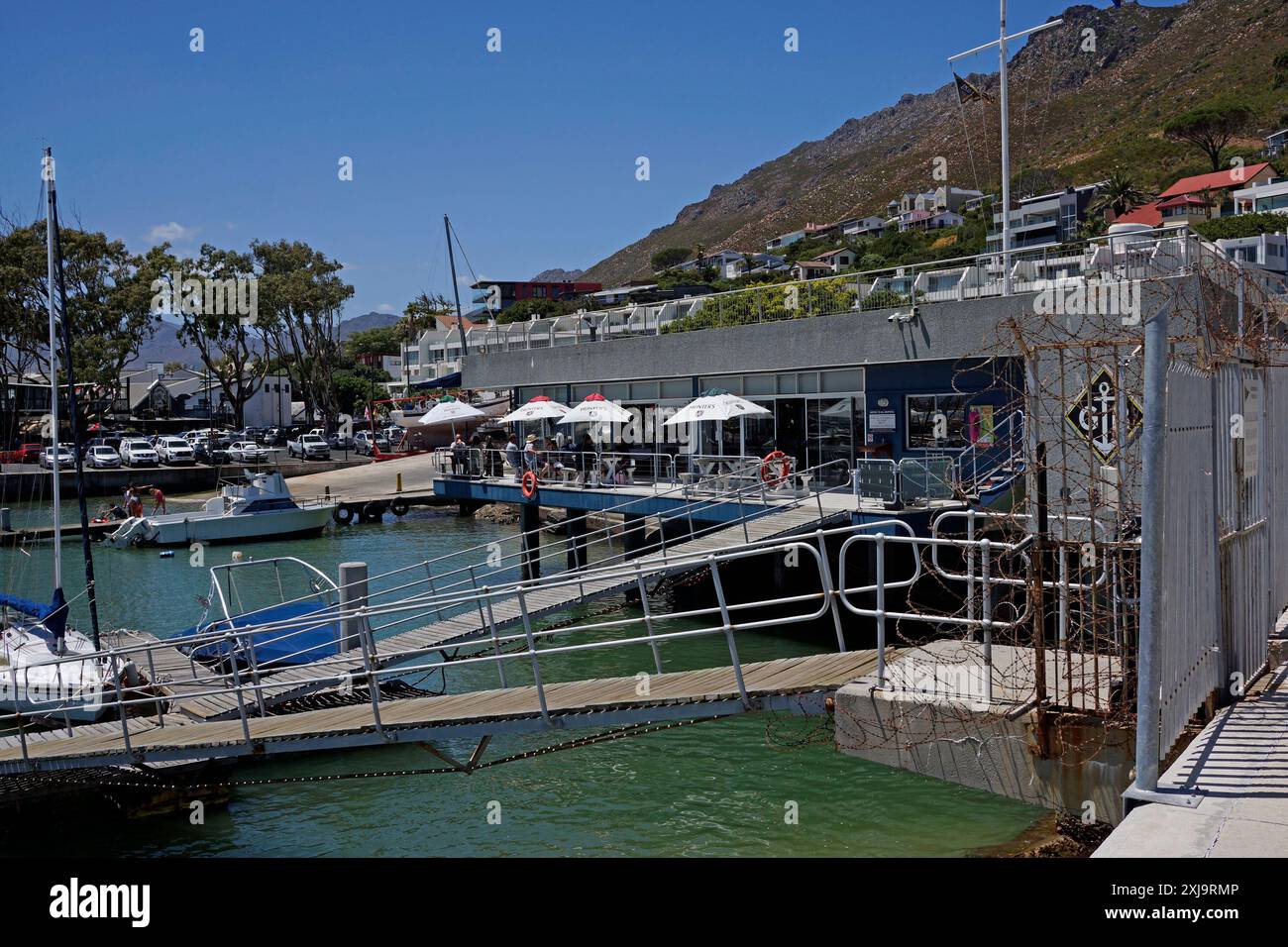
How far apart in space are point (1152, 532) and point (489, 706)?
6362mm

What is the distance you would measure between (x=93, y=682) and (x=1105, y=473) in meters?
14.7

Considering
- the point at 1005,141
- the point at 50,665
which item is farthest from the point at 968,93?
the point at 50,665

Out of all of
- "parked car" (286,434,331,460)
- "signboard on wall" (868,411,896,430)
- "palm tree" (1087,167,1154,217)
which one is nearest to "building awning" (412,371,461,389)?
"signboard on wall" (868,411,896,430)

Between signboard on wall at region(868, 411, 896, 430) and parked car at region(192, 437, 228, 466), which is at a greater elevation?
signboard on wall at region(868, 411, 896, 430)

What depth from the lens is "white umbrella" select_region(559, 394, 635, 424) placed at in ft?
95.1

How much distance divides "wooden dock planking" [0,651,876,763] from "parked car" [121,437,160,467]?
2134 inches

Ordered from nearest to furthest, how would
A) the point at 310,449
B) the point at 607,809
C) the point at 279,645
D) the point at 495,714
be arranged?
the point at 495,714 → the point at 607,809 → the point at 279,645 → the point at 310,449

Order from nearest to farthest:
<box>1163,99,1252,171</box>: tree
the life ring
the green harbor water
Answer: the green harbor water
the life ring
<box>1163,99,1252,171</box>: tree

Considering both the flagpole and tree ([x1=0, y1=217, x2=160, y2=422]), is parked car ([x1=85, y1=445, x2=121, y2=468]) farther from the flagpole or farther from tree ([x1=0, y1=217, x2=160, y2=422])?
the flagpole

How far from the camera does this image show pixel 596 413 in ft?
96.2

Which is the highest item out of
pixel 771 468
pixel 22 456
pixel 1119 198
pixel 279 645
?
pixel 1119 198

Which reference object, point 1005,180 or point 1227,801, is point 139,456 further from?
point 1227,801
